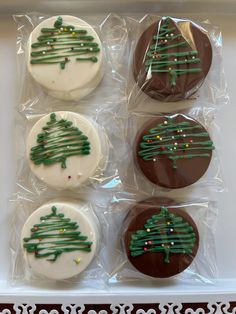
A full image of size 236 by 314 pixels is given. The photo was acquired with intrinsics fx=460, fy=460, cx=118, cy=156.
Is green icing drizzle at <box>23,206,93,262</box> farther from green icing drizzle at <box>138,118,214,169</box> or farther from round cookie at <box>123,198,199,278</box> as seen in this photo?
green icing drizzle at <box>138,118,214,169</box>

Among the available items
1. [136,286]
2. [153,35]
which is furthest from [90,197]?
[153,35]

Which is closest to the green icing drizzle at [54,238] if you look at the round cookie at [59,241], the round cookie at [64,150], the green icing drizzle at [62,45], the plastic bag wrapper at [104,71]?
the round cookie at [59,241]

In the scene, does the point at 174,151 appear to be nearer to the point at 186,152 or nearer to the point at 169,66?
the point at 186,152

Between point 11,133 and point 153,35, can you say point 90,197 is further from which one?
point 153,35

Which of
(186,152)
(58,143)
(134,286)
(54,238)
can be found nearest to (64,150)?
(58,143)

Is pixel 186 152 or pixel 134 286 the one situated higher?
pixel 186 152

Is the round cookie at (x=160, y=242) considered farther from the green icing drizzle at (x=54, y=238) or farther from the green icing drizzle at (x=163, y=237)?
the green icing drizzle at (x=54, y=238)

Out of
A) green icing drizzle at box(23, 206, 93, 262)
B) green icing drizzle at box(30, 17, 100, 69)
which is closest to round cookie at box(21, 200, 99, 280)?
green icing drizzle at box(23, 206, 93, 262)
